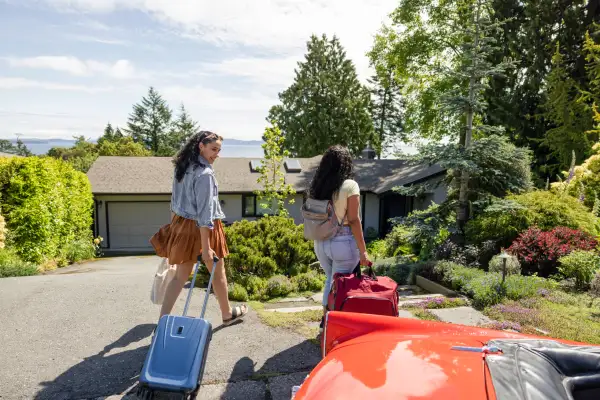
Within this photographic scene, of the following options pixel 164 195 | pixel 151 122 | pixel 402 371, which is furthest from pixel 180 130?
pixel 402 371

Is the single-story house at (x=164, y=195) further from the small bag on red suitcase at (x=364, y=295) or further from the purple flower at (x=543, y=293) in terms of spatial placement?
the small bag on red suitcase at (x=364, y=295)

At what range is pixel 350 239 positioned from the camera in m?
4.00

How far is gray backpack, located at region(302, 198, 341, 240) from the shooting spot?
3.94 metres

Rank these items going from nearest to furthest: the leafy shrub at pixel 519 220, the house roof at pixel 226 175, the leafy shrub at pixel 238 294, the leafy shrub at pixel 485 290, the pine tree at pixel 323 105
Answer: the leafy shrub at pixel 485 290 → the leafy shrub at pixel 238 294 → the leafy shrub at pixel 519 220 → the house roof at pixel 226 175 → the pine tree at pixel 323 105

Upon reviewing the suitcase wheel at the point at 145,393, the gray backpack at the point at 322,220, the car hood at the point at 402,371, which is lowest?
the suitcase wheel at the point at 145,393

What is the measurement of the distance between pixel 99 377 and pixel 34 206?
29.4 feet

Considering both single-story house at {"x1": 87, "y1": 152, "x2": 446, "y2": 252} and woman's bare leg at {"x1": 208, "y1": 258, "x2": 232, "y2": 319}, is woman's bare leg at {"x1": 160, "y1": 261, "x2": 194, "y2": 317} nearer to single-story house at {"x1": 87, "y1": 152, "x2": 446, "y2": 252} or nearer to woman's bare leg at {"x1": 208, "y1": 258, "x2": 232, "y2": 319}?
woman's bare leg at {"x1": 208, "y1": 258, "x2": 232, "y2": 319}

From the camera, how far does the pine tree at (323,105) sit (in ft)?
107

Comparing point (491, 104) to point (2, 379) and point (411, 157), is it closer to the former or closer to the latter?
point (411, 157)

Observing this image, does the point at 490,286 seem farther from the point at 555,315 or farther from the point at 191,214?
the point at 191,214

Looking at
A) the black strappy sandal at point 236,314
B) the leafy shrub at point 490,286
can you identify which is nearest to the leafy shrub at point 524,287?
the leafy shrub at point 490,286

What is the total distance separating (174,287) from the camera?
4.01 m

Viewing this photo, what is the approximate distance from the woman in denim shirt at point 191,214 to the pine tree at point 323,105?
28428mm

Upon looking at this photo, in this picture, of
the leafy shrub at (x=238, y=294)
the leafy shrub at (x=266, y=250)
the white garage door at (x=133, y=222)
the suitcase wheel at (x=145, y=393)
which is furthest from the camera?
the white garage door at (x=133, y=222)
